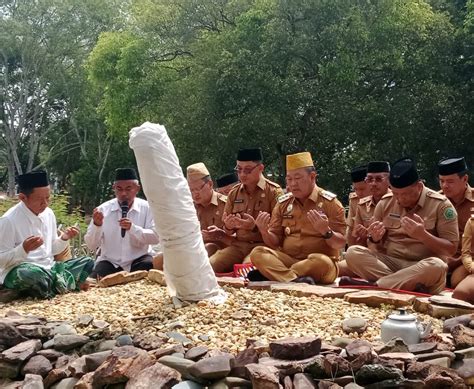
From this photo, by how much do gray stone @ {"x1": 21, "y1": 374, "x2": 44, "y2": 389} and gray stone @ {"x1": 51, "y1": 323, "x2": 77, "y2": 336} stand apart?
1.70 ft

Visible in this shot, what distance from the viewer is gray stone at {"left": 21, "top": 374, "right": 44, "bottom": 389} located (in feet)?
12.2

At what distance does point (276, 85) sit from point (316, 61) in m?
1.44

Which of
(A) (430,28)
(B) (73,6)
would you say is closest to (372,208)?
(A) (430,28)

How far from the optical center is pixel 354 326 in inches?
163

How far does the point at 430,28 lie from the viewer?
55.8 feet

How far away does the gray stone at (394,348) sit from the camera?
11.8ft

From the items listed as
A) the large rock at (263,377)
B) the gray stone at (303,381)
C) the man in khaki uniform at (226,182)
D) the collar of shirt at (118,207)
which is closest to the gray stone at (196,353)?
the large rock at (263,377)

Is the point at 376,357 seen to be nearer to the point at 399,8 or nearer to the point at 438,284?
the point at 438,284

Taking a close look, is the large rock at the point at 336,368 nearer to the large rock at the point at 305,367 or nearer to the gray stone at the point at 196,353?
the large rock at the point at 305,367

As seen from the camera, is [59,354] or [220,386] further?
[59,354]

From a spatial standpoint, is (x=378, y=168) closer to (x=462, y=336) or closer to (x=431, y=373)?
(x=462, y=336)

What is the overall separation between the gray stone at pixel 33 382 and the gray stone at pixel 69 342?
308 millimetres

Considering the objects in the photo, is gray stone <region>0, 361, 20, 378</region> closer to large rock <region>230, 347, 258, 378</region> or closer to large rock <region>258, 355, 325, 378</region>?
large rock <region>230, 347, 258, 378</region>

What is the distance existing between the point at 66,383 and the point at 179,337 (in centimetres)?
70
